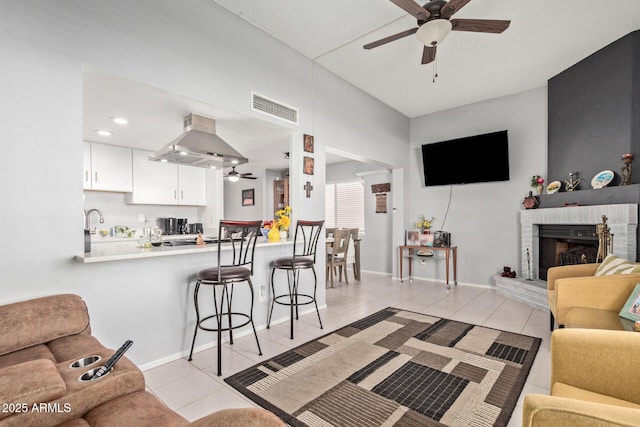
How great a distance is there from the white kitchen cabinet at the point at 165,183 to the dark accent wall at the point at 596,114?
5.62m

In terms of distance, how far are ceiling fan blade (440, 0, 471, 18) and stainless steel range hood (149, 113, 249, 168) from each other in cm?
226

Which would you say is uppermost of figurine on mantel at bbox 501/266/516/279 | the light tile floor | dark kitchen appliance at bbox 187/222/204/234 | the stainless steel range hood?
the stainless steel range hood

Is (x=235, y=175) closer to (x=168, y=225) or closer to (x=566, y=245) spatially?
(x=168, y=225)

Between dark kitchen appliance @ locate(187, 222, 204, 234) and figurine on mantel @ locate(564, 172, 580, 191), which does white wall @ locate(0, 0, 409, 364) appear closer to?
dark kitchen appliance @ locate(187, 222, 204, 234)

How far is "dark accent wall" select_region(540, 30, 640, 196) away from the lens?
10.9 ft

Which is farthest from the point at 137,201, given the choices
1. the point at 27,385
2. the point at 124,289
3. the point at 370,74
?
the point at 27,385

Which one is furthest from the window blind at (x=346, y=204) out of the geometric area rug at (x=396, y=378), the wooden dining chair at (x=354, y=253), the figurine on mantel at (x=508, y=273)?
the geometric area rug at (x=396, y=378)

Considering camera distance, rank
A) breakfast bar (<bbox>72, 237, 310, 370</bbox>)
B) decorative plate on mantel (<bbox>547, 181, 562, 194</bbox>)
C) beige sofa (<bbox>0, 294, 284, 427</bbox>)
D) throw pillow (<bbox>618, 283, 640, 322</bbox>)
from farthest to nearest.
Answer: decorative plate on mantel (<bbox>547, 181, 562, 194</bbox>), breakfast bar (<bbox>72, 237, 310, 370</bbox>), throw pillow (<bbox>618, 283, 640, 322</bbox>), beige sofa (<bbox>0, 294, 284, 427</bbox>)

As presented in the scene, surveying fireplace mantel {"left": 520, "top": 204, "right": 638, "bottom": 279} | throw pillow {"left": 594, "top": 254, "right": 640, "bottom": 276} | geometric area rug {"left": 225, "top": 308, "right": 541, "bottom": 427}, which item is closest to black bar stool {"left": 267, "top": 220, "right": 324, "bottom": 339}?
geometric area rug {"left": 225, "top": 308, "right": 541, "bottom": 427}

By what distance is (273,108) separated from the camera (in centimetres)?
324

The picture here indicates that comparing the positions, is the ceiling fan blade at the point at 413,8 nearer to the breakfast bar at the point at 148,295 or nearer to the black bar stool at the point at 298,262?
the black bar stool at the point at 298,262

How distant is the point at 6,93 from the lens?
1756 mm

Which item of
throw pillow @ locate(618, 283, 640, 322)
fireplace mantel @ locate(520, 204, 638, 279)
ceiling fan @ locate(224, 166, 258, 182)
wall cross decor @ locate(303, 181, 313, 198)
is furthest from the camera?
ceiling fan @ locate(224, 166, 258, 182)

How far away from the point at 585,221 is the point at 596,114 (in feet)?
4.27
